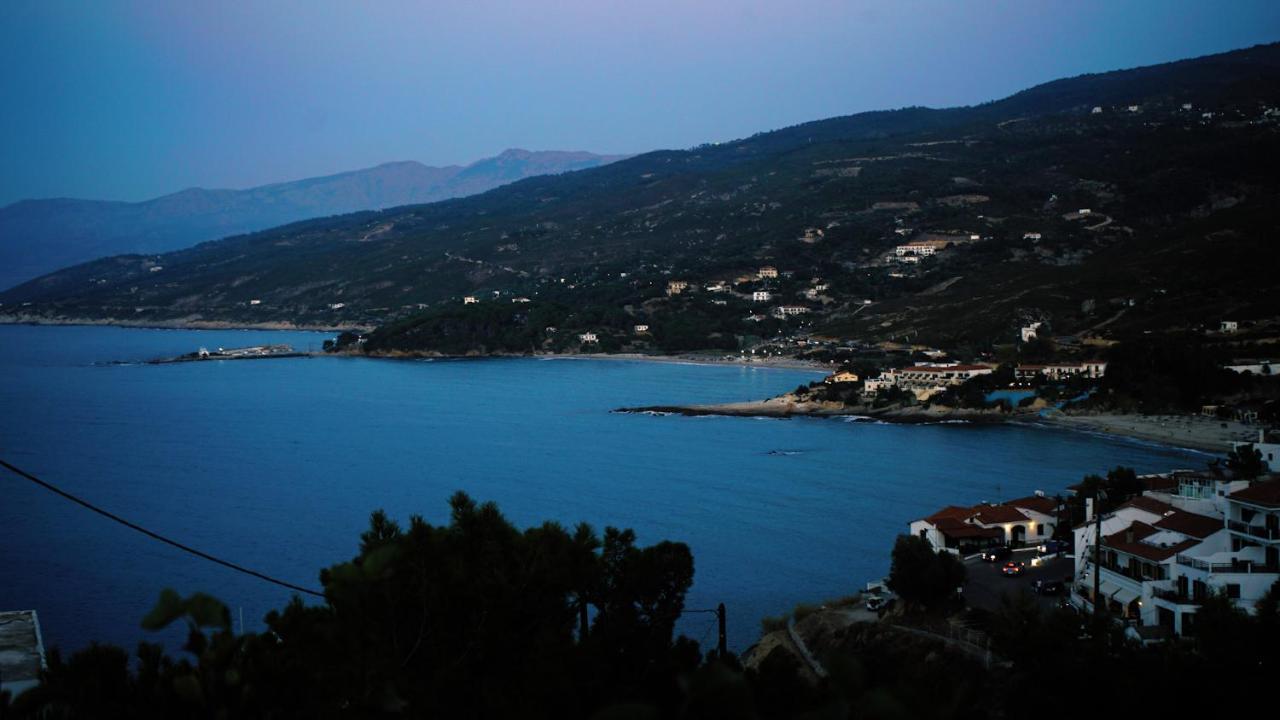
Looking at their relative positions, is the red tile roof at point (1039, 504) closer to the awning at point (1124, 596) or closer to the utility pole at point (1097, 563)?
the utility pole at point (1097, 563)

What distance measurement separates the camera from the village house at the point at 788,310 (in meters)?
55.5

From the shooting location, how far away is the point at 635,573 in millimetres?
7633

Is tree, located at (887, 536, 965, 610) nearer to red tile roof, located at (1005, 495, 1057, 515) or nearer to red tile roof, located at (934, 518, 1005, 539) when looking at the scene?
red tile roof, located at (934, 518, 1005, 539)

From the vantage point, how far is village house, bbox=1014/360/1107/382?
33.3 meters

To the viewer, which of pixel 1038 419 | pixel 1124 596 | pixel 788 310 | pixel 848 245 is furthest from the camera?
pixel 848 245

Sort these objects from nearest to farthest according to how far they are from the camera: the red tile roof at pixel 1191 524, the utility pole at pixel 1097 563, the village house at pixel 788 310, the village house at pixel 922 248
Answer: the utility pole at pixel 1097 563
the red tile roof at pixel 1191 524
the village house at pixel 788 310
the village house at pixel 922 248

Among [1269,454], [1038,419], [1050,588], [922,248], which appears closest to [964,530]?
[1050,588]

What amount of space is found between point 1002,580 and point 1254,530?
3.22m

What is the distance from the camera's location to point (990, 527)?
15.2m

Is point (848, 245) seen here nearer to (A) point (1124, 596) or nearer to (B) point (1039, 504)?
(B) point (1039, 504)

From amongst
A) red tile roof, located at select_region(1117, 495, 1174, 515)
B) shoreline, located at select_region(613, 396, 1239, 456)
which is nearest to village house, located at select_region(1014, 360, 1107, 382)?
shoreline, located at select_region(613, 396, 1239, 456)

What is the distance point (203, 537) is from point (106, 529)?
1.83 m

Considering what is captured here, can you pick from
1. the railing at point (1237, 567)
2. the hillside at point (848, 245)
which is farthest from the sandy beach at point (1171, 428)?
the railing at point (1237, 567)

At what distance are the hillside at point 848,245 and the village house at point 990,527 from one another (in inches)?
873
